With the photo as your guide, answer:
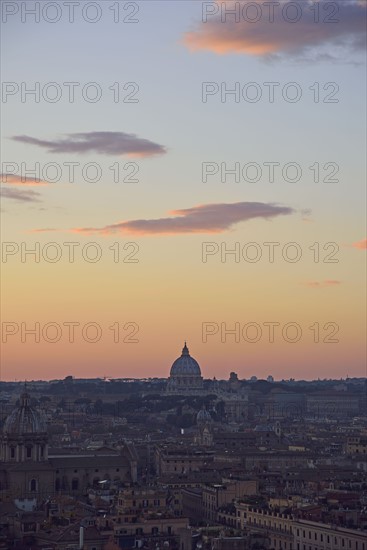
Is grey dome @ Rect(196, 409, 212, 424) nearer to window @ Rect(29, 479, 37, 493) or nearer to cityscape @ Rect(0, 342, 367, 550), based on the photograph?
cityscape @ Rect(0, 342, 367, 550)

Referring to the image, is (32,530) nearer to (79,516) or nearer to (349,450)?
(79,516)

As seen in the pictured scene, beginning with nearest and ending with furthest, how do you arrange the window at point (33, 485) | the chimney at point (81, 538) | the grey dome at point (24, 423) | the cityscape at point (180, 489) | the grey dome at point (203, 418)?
the chimney at point (81, 538)
the cityscape at point (180, 489)
the window at point (33, 485)
the grey dome at point (24, 423)
the grey dome at point (203, 418)

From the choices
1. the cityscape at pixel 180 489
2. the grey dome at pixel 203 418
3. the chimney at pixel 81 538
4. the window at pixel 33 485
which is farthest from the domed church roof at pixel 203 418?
the chimney at pixel 81 538

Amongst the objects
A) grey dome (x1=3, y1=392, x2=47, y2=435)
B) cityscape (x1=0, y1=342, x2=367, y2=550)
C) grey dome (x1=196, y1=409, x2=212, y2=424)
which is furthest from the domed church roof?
grey dome (x1=3, y1=392, x2=47, y2=435)

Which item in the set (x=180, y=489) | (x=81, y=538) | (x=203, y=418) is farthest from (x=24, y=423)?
(x=203, y=418)

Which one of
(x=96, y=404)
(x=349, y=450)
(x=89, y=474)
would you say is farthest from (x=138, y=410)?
(x=89, y=474)

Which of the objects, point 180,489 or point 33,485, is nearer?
point 180,489

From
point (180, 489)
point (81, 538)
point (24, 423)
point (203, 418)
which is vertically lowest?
point (81, 538)

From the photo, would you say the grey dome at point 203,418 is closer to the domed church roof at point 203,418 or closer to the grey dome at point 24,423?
the domed church roof at point 203,418

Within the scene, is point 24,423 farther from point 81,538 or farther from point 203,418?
point 203,418

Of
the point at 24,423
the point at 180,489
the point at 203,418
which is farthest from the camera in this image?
the point at 203,418

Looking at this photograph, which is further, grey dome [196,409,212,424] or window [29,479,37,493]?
grey dome [196,409,212,424]
